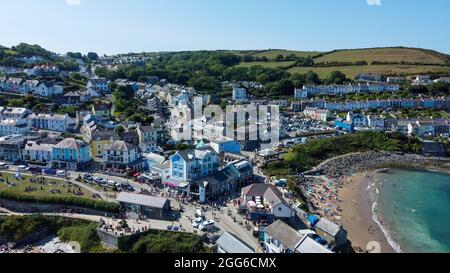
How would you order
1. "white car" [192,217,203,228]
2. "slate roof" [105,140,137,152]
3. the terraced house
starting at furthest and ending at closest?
the terraced house → "slate roof" [105,140,137,152] → "white car" [192,217,203,228]

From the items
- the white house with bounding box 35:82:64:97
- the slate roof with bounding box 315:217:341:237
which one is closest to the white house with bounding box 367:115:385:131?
the slate roof with bounding box 315:217:341:237

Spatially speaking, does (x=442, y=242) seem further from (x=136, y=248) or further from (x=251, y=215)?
(x=136, y=248)

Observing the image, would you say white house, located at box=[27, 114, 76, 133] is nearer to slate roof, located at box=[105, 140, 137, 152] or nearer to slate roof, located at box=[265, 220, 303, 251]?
slate roof, located at box=[105, 140, 137, 152]

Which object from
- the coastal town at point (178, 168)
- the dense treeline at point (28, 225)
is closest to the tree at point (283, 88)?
the coastal town at point (178, 168)

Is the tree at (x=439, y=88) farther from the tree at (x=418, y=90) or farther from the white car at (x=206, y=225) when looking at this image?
the white car at (x=206, y=225)

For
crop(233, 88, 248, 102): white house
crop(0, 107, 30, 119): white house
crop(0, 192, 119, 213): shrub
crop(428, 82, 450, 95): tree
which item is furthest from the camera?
crop(428, 82, 450, 95): tree
